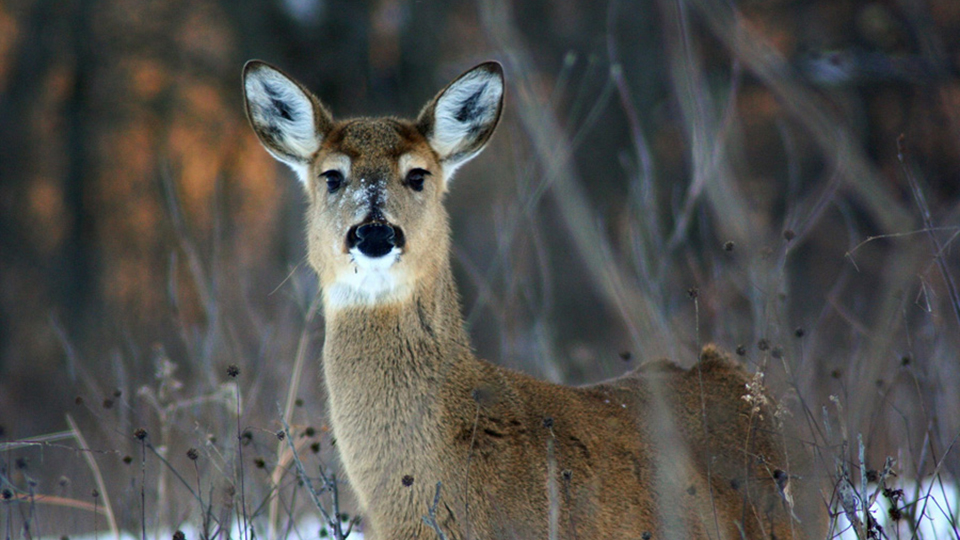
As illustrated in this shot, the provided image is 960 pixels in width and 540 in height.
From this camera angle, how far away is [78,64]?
18656 millimetres

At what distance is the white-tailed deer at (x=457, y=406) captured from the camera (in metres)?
4.08

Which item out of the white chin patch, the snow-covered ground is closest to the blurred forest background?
the snow-covered ground

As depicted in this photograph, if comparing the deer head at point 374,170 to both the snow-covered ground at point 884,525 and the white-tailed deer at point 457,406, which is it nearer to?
the white-tailed deer at point 457,406

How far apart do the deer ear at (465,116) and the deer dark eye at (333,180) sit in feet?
1.61

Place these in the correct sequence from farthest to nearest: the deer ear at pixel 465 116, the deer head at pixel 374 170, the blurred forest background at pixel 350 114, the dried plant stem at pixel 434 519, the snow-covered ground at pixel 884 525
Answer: the blurred forest background at pixel 350 114, the snow-covered ground at pixel 884 525, the deer ear at pixel 465 116, the deer head at pixel 374 170, the dried plant stem at pixel 434 519

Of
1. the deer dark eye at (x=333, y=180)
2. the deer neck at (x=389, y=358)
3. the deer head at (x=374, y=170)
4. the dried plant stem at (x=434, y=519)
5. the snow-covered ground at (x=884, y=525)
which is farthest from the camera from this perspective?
the snow-covered ground at (x=884, y=525)

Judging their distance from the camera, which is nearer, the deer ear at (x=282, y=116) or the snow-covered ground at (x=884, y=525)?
the deer ear at (x=282, y=116)

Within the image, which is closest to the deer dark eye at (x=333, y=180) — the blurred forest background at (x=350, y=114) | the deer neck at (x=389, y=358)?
the deer neck at (x=389, y=358)

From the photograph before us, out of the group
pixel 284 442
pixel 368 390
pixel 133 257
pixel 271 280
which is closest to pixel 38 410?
pixel 271 280

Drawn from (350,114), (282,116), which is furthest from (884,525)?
(350,114)

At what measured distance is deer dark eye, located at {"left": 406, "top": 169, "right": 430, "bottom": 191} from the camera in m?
4.80

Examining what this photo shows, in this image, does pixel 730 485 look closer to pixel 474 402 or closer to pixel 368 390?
pixel 474 402

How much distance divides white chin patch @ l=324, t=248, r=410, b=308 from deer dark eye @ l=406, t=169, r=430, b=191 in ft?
1.64

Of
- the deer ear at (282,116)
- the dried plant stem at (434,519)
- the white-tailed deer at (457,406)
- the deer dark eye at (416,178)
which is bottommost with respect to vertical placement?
the dried plant stem at (434,519)
